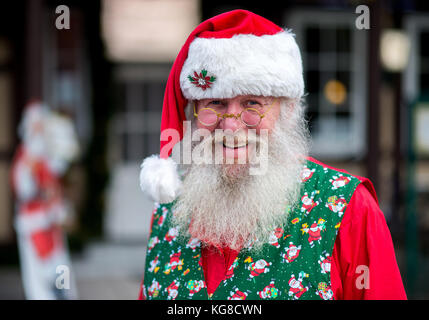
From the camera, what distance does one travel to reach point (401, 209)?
6238mm

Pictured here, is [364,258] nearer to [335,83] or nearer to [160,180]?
[160,180]

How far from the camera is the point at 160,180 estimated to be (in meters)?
1.66

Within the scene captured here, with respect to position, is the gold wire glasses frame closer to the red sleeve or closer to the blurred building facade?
the red sleeve

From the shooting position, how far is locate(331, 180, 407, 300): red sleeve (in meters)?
1.51

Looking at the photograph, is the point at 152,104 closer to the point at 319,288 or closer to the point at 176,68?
the point at 176,68

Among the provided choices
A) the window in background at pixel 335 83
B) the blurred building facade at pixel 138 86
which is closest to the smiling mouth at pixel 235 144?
the blurred building facade at pixel 138 86

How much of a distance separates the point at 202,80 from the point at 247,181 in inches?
16.5

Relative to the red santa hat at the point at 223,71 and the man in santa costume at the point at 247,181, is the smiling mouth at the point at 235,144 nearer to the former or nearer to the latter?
the man in santa costume at the point at 247,181

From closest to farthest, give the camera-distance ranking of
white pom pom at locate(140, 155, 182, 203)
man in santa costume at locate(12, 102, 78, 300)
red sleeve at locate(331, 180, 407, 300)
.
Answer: red sleeve at locate(331, 180, 407, 300) < white pom pom at locate(140, 155, 182, 203) < man in santa costume at locate(12, 102, 78, 300)

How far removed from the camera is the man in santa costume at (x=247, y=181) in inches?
61.2

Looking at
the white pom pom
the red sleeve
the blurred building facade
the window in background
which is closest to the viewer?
the red sleeve

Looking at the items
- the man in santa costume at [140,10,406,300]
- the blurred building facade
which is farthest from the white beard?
the blurred building facade

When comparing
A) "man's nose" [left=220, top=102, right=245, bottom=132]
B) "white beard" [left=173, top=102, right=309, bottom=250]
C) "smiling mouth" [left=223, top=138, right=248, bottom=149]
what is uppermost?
"man's nose" [left=220, top=102, right=245, bottom=132]
